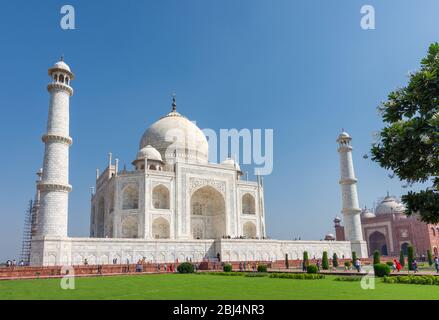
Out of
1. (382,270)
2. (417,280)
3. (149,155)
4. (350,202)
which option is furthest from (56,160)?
(350,202)

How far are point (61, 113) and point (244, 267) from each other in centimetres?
1317

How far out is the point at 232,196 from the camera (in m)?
32.7

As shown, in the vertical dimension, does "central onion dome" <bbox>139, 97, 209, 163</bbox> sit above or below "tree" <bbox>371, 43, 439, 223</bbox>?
above

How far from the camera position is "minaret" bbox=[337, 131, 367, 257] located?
32438 mm

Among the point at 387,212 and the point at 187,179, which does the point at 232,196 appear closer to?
the point at 187,179

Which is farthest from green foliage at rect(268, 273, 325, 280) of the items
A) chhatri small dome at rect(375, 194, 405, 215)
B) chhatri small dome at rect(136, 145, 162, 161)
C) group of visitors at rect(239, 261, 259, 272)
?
chhatri small dome at rect(375, 194, 405, 215)

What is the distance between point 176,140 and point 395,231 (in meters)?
24.1

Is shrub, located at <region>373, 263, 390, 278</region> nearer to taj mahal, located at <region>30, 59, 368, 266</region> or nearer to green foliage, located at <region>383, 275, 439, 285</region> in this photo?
green foliage, located at <region>383, 275, 439, 285</region>

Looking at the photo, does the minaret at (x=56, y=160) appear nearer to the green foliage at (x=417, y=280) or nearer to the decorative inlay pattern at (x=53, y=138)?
the decorative inlay pattern at (x=53, y=138)

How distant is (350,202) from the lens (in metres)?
32.4

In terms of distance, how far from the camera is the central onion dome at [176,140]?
3522cm

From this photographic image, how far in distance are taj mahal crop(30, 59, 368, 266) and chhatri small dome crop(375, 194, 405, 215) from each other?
1438 cm

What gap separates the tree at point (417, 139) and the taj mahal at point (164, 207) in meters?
17.8

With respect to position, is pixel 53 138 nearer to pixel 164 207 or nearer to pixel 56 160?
pixel 56 160
